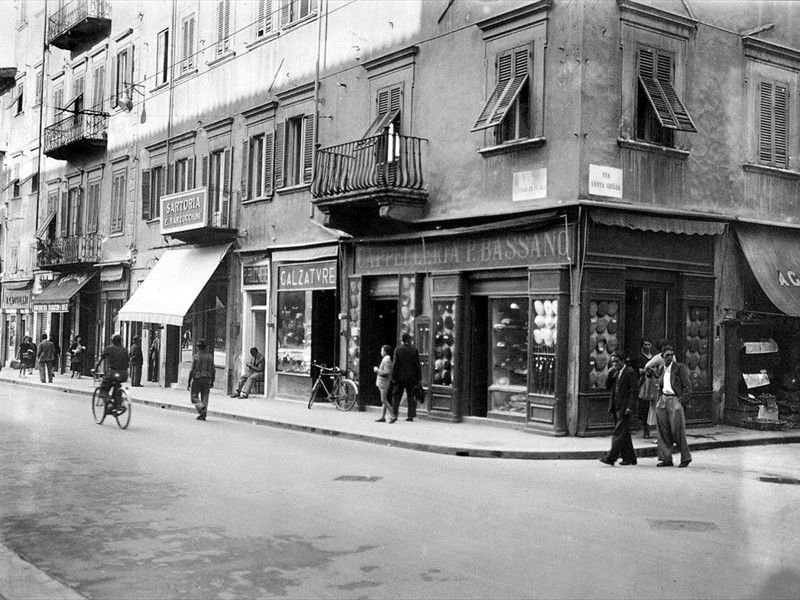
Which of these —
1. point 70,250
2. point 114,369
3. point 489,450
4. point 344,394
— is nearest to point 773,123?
point 489,450

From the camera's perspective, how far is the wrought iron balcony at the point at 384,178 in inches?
764

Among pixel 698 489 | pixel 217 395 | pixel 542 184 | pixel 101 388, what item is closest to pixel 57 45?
pixel 217 395

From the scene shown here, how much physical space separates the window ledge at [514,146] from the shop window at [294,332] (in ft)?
24.1

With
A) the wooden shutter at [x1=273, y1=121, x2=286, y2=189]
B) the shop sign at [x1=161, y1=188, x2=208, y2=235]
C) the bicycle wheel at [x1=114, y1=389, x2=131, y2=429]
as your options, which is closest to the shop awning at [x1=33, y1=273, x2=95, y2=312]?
the shop sign at [x1=161, y1=188, x2=208, y2=235]

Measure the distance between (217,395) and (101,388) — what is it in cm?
854

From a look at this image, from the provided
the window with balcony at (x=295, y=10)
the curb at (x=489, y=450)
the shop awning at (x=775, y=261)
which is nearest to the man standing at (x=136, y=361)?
the curb at (x=489, y=450)

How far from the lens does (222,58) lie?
2755 cm

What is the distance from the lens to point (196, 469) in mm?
11969

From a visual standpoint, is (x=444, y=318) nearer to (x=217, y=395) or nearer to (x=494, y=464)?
(x=494, y=464)

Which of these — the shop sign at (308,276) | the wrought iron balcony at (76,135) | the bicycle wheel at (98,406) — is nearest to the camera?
the bicycle wheel at (98,406)

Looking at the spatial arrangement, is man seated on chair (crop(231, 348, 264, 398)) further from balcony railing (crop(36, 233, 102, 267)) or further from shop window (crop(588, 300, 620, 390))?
balcony railing (crop(36, 233, 102, 267))

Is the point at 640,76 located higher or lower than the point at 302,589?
higher

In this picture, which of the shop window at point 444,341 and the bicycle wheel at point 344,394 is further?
the bicycle wheel at point 344,394

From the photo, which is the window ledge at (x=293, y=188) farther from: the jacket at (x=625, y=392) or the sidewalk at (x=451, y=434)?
the jacket at (x=625, y=392)
